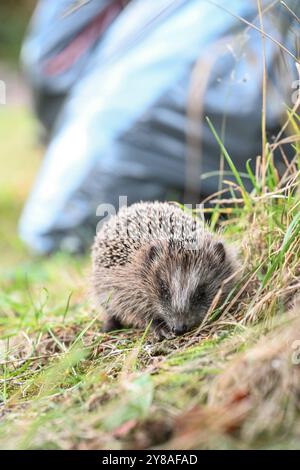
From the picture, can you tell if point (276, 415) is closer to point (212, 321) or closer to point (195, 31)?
point (212, 321)

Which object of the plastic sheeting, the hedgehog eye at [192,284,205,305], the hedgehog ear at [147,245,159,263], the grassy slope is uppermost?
the plastic sheeting

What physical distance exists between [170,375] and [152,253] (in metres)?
1.16

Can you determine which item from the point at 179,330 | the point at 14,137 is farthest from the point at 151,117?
the point at 14,137

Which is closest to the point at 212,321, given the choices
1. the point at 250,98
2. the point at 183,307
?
the point at 183,307

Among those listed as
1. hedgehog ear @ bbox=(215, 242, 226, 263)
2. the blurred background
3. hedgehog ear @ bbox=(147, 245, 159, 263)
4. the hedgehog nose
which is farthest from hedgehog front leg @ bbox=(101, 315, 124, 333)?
the blurred background

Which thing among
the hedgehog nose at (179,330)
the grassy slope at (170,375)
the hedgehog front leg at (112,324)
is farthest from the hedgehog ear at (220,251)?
the hedgehog front leg at (112,324)

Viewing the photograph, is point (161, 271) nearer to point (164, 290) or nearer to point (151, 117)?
point (164, 290)

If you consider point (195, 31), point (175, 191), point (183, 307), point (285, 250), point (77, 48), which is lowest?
point (183, 307)

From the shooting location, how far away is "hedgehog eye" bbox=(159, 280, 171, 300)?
362cm

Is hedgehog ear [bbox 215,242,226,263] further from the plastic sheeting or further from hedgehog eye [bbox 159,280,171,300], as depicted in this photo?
the plastic sheeting

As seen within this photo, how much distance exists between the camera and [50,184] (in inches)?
276

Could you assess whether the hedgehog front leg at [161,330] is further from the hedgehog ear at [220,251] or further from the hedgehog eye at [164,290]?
the hedgehog ear at [220,251]

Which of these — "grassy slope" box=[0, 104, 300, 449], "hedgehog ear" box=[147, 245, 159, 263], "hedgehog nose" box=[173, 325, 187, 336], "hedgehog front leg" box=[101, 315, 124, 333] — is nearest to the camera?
"grassy slope" box=[0, 104, 300, 449]

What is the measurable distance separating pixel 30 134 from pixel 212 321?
37.9 ft
